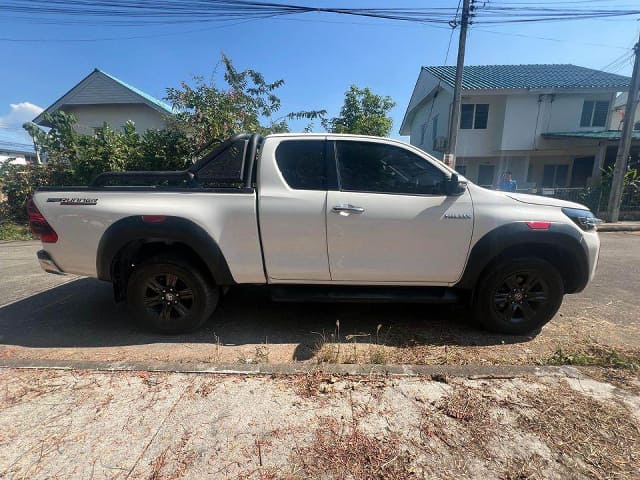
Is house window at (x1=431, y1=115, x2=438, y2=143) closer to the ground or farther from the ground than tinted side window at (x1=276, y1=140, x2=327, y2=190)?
farther from the ground

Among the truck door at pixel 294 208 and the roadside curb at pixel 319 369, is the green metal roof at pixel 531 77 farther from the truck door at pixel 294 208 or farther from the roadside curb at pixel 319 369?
the roadside curb at pixel 319 369

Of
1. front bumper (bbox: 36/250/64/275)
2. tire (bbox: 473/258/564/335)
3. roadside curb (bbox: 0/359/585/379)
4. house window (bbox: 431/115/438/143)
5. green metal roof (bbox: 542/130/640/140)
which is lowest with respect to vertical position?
roadside curb (bbox: 0/359/585/379)

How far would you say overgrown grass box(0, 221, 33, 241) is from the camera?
9.54 m

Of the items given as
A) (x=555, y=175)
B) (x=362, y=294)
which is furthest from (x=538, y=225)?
(x=555, y=175)

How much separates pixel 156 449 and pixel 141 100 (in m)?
17.1

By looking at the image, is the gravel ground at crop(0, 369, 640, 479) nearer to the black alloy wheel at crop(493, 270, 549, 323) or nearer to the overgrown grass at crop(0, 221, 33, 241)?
the black alloy wheel at crop(493, 270, 549, 323)

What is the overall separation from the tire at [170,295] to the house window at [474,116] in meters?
17.4

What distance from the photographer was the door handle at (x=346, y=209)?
301 cm

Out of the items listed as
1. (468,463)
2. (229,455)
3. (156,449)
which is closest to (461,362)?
(468,463)

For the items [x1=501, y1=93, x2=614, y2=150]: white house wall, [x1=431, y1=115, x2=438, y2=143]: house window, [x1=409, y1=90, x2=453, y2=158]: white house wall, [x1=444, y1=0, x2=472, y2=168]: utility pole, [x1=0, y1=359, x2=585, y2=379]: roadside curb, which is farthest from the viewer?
[x1=431, y1=115, x2=438, y2=143]: house window

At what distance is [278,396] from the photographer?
2.32 meters

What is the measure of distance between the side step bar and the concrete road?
1.29ft

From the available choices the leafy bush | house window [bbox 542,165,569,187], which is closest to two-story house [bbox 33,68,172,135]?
the leafy bush

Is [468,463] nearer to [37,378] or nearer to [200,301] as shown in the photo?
[200,301]
